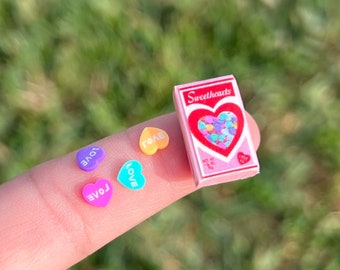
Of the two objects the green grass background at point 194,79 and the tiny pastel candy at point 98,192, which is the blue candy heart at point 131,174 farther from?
the green grass background at point 194,79

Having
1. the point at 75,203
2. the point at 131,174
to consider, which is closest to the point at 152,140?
the point at 131,174

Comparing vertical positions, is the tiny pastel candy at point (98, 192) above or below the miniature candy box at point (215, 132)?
below

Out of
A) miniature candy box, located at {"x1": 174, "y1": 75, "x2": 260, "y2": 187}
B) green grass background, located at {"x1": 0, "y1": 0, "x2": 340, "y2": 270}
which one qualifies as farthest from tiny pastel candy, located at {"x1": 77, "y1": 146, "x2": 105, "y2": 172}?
green grass background, located at {"x1": 0, "y1": 0, "x2": 340, "y2": 270}

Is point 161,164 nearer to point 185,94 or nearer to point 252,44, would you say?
point 185,94

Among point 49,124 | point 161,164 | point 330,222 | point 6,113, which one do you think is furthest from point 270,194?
point 6,113

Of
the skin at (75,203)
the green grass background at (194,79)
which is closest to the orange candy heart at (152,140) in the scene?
the skin at (75,203)

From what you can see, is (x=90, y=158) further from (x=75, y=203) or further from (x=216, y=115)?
(x=216, y=115)

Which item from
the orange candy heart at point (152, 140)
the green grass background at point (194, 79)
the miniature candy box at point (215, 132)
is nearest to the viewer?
the miniature candy box at point (215, 132)
